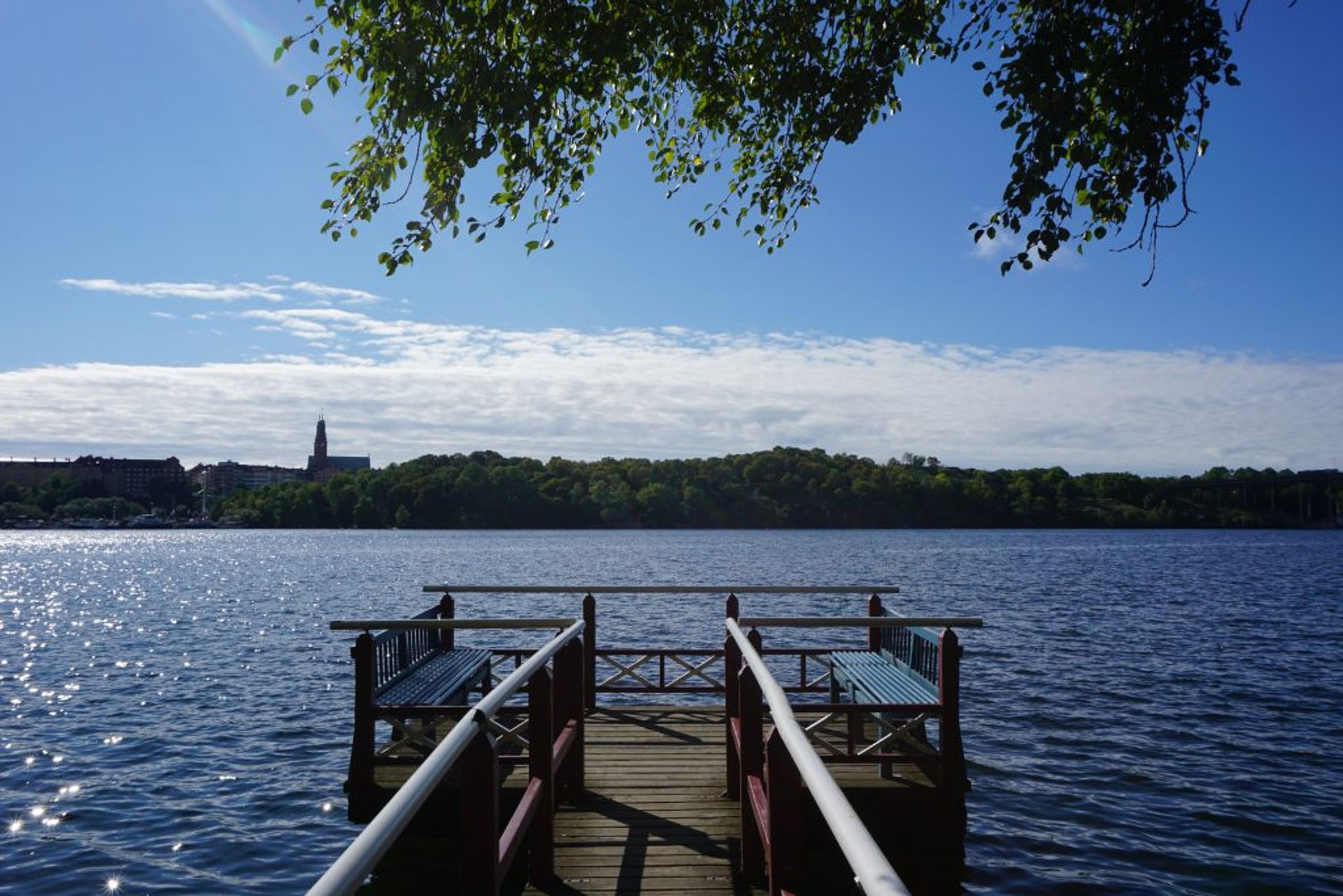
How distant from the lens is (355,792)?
812cm

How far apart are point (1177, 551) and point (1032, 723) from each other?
94.1 metres

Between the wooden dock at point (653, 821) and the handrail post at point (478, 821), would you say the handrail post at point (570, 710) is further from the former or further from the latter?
the handrail post at point (478, 821)

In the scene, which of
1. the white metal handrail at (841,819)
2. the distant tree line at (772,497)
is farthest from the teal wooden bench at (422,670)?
the distant tree line at (772,497)

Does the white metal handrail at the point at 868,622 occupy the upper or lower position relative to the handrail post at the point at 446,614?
upper

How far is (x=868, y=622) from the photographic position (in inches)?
342

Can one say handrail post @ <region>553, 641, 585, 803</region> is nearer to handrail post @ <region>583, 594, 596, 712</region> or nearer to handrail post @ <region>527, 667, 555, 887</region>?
handrail post @ <region>527, 667, 555, 887</region>

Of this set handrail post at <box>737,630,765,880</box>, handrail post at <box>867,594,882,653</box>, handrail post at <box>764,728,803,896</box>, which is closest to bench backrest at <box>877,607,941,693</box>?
handrail post at <box>867,594,882,653</box>

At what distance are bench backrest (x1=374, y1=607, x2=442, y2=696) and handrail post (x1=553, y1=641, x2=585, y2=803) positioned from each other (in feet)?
5.13

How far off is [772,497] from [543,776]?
177 metres

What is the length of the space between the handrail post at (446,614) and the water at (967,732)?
8.23ft

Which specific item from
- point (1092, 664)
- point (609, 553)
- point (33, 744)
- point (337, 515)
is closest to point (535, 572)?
point (609, 553)

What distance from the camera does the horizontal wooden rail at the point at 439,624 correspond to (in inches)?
319

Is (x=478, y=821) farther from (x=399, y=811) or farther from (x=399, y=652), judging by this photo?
(x=399, y=652)

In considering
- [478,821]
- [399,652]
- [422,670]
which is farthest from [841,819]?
[422,670]
